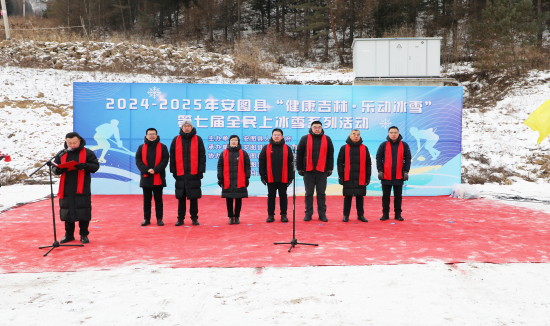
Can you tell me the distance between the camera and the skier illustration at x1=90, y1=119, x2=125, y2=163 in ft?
25.2

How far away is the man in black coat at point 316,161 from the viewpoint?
511 centimetres

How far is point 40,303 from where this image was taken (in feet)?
7.61

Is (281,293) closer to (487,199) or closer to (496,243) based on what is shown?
(496,243)

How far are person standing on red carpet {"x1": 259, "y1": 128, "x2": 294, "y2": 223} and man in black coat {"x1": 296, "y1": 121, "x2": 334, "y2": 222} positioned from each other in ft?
0.67

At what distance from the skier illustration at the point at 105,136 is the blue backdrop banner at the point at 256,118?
19 millimetres

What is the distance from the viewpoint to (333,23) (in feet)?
70.9

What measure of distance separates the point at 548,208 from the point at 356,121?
3640 mm

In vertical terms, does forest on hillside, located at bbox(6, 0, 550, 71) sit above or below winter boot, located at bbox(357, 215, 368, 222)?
above

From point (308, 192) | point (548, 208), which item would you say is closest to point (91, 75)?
point (308, 192)

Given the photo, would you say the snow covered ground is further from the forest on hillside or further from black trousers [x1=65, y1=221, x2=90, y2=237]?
the forest on hillside

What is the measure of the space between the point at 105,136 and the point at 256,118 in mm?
3156

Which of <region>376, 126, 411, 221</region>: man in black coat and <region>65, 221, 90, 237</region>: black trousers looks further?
<region>376, 126, 411, 221</region>: man in black coat

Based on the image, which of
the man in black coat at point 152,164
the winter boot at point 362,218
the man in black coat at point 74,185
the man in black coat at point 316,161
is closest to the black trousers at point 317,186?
the man in black coat at point 316,161

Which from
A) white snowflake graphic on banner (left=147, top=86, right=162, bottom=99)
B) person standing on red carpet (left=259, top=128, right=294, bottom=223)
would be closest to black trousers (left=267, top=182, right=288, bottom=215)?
person standing on red carpet (left=259, top=128, right=294, bottom=223)
